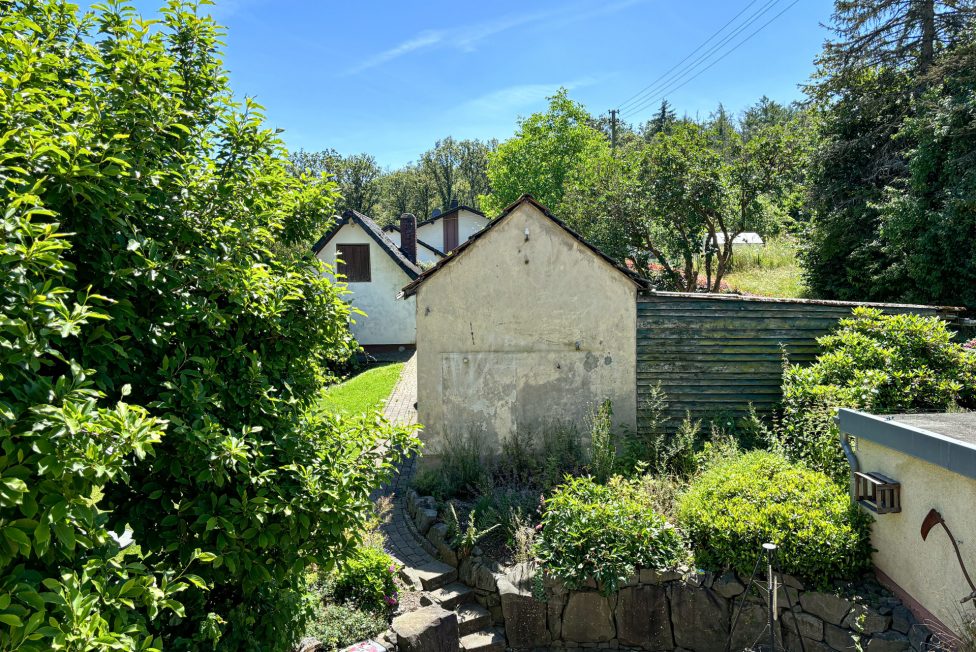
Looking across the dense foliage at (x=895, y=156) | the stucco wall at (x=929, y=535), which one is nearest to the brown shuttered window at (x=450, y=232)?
the dense foliage at (x=895, y=156)

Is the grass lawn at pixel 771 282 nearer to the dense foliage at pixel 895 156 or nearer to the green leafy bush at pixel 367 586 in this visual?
A: the dense foliage at pixel 895 156

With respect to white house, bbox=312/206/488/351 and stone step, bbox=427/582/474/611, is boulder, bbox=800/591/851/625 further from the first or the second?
white house, bbox=312/206/488/351

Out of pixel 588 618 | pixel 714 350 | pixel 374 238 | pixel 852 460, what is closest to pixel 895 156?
pixel 714 350

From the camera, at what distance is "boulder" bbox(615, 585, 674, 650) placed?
6.68 meters

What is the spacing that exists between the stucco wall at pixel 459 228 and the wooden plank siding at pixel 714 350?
32.0 m

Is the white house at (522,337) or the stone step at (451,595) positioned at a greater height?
the white house at (522,337)

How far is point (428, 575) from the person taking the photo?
757cm

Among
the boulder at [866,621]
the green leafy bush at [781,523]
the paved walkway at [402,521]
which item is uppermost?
the green leafy bush at [781,523]

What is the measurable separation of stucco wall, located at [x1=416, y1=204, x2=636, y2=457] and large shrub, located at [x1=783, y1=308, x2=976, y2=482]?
2864mm

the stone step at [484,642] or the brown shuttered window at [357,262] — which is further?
the brown shuttered window at [357,262]

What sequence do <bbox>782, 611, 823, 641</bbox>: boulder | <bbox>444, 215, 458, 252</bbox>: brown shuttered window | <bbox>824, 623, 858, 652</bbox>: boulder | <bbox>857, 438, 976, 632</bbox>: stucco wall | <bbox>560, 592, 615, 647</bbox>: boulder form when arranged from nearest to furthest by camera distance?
<bbox>857, 438, 976, 632</bbox>: stucco wall, <bbox>824, 623, 858, 652</bbox>: boulder, <bbox>782, 611, 823, 641</bbox>: boulder, <bbox>560, 592, 615, 647</bbox>: boulder, <bbox>444, 215, 458, 252</bbox>: brown shuttered window

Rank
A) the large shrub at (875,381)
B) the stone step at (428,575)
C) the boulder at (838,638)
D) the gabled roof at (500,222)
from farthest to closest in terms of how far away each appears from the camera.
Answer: the gabled roof at (500,222) < the large shrub at (875,381) < the stone step at (428,575) < the boulder at (838,638)

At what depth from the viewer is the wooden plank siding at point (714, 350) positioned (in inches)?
406

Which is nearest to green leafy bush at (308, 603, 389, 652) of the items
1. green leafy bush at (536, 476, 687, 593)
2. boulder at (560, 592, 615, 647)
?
green leafy bush at (536, 476, 687, 593)
